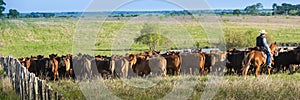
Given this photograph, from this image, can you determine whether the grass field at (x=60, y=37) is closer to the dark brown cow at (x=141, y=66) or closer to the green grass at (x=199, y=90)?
the dark brown cow at (x=141, y=66)

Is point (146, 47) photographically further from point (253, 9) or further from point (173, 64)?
point (253, 9)

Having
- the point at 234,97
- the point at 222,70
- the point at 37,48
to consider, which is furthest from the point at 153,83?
the point at 37,48

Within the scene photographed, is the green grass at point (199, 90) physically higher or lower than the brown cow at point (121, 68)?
lower

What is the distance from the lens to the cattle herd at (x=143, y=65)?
16.9 metres

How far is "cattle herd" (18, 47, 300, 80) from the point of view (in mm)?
16906

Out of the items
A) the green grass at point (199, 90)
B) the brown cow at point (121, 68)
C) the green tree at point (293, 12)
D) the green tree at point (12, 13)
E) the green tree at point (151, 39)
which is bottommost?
the green grass at point (199, 90)

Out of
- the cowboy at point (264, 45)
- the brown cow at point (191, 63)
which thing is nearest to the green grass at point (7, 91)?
the brown cow at point (191, 63)

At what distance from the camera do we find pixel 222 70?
17875 mm

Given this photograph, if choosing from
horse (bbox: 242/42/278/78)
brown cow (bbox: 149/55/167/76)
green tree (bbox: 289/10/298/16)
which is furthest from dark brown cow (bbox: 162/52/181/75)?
green tree (bbox: 289/10/298/16)

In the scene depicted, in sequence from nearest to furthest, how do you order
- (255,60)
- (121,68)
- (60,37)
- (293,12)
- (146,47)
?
(121,68)
(255,60)
(146,47)
(60,37)
(293,12)

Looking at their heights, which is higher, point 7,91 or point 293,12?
point 293,12

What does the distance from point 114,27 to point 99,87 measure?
5769 cm

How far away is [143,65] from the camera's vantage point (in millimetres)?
17516

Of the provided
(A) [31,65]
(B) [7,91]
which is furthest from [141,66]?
(B) [7,91]
